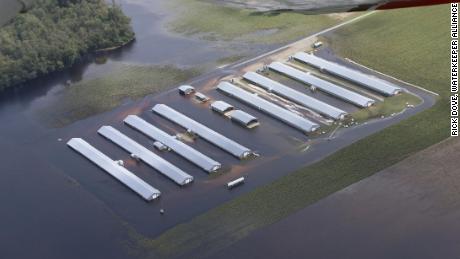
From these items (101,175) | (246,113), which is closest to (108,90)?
(101,175)

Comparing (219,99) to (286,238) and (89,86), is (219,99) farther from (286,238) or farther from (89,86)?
(286,238)

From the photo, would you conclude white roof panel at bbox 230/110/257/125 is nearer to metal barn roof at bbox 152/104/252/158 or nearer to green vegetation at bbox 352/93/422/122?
metal barn roof at bbox 152/104/252/158

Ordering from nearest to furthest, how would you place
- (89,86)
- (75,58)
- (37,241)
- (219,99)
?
A: (37,241) → (219,99) → (89,86) → (75,58)

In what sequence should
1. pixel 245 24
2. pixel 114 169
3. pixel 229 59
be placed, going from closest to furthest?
pixel 114 169
pixel 229 59
pixel 245 24

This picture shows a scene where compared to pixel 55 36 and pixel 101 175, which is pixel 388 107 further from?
pixel 55 36

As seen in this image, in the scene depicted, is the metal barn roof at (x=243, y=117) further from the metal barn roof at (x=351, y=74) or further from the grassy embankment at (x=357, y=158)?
the metal barn roof at (x=351, y=74)

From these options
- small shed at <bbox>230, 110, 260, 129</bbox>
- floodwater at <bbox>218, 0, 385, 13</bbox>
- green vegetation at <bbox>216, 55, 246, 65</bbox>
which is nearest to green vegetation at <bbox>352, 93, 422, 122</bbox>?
small shed at <bbox>230, 110, 260, 129</bbox>

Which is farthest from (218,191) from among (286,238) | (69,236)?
(69,236)
